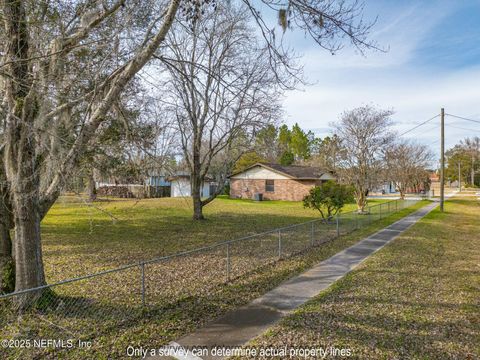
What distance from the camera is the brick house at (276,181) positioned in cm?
3168

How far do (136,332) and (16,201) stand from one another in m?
2.79

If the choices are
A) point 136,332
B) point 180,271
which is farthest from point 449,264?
point 136,332

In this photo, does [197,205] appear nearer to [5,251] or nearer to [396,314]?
[5,251]

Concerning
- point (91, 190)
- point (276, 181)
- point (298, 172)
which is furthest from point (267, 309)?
point (298, 172)

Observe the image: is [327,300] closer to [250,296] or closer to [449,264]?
[250,296]

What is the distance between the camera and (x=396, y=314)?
5.25 metres

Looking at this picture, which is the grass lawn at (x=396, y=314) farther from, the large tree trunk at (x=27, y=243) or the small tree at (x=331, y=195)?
the small tree at (x=331, y=195)

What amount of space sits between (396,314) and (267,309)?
210 cm

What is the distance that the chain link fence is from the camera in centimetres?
453

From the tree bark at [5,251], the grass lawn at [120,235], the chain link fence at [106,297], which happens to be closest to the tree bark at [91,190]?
the grass lawn at [120,235]

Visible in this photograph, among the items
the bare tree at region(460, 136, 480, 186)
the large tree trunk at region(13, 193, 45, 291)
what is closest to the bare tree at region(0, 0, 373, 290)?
the large tree trunk at region(13, 193, 45, 291)

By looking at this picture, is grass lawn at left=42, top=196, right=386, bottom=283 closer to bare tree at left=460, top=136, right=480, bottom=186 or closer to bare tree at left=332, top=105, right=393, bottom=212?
bare tree at left=332, top=105, right=393, bottom=212

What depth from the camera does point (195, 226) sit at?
15.6 meters

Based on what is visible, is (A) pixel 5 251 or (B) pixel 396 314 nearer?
(B) pixel 396 314
